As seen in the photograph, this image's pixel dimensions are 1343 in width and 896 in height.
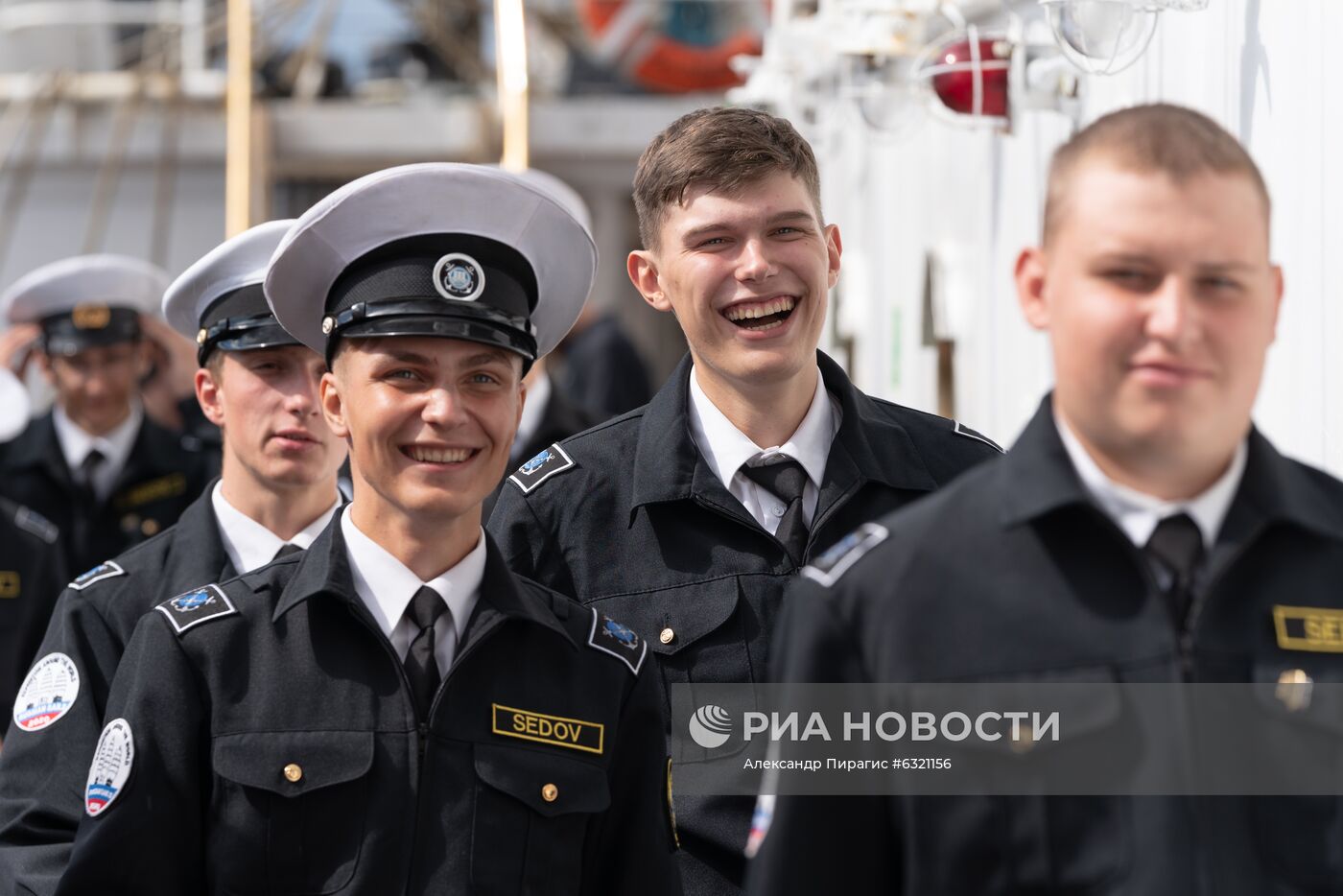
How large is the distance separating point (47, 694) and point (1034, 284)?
6.24ft

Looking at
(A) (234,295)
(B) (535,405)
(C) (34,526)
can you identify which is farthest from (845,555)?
(B) (535,405)

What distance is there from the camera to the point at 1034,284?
2098mm

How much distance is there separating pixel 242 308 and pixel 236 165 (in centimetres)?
759

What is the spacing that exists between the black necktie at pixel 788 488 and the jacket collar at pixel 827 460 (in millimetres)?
51

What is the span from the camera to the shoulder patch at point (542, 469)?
344cm

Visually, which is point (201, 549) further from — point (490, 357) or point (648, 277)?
point (490, 357)

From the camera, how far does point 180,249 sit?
12.6 m

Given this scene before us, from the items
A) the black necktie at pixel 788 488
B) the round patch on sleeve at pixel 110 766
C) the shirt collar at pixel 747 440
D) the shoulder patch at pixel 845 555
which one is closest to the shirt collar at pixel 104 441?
the shirt collar at pixel 747 440

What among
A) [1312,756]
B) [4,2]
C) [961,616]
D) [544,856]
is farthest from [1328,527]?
[4,2]

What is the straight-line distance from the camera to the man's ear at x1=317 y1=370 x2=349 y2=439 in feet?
9.25

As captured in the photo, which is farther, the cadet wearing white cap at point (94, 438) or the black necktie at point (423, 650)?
the cadet wearing white cap at point (94, 438)

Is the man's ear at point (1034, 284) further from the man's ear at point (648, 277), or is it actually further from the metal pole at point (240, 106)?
the metal pole at point (240, 106)

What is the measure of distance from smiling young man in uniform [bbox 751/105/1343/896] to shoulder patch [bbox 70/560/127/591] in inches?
71.4

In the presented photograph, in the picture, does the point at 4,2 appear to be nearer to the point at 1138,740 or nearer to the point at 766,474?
the point at 766,474
